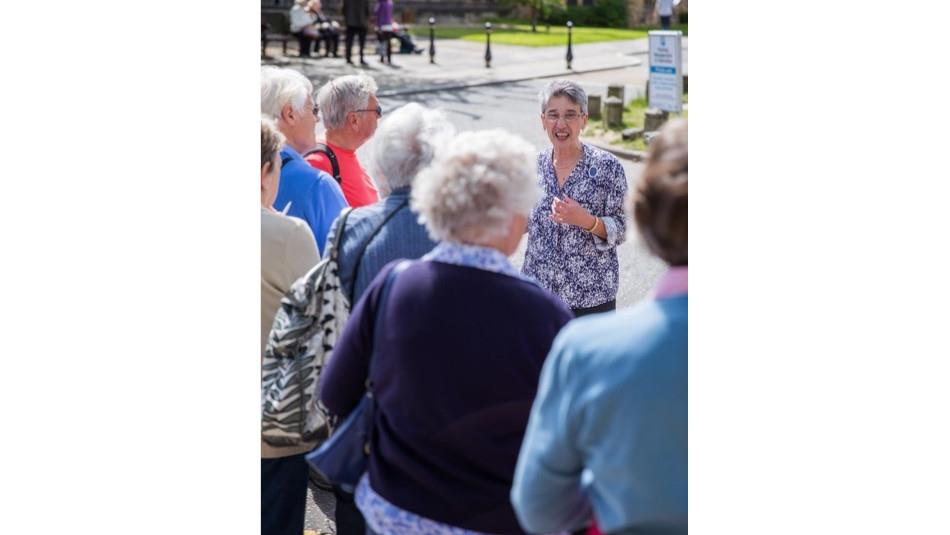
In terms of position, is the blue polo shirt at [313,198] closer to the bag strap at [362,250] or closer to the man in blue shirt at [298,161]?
the man in blue shirt at [298,161]

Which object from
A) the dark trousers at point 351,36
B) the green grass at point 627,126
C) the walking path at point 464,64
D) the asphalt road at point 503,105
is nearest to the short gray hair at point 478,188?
the asphalt road at point 503,105

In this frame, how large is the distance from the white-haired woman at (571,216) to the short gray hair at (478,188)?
1.55 meters

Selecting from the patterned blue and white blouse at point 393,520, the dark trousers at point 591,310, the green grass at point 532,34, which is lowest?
the patterned blue and white blouse at point 393,520

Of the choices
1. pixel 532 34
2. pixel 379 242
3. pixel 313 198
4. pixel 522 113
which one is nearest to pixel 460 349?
pixel 379 242

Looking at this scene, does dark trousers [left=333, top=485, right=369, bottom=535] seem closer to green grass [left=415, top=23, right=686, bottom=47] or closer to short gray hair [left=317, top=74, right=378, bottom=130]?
short gray hair [left=317, top=74, right=378, bottom=130]

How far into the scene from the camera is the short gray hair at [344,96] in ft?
12.7

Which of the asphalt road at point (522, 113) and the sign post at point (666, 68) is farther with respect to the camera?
the sign post at point (666, 68)

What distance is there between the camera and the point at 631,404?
1.85m

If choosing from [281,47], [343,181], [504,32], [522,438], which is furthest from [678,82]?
[504,32]

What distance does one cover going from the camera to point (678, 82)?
38.0 ft

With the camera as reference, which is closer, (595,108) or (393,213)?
(393,213)

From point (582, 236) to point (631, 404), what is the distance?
219 cm

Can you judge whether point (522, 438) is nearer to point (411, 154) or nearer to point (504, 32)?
point (411, 154)

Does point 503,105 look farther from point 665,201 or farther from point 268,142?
point 665,201
